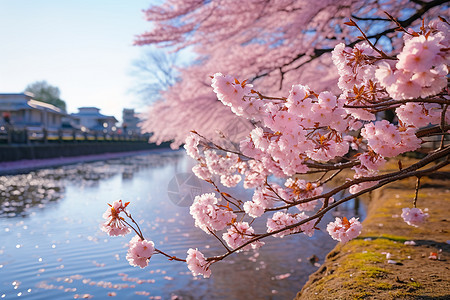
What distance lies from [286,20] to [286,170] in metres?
4.93

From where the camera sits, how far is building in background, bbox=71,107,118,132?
6319cm

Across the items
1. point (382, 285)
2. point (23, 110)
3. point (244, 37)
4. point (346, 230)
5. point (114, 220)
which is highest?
point (23, 110)

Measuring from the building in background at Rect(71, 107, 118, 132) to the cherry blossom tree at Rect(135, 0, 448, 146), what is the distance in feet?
185

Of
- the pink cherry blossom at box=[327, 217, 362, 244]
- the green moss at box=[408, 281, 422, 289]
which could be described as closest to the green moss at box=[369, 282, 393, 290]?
the green moss at box=[408, 281, 422, 289]

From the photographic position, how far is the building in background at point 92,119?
63188mm

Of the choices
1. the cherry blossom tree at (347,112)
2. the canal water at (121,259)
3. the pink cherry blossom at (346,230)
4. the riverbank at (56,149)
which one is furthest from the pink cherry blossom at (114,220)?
the riverbank at (56,149)

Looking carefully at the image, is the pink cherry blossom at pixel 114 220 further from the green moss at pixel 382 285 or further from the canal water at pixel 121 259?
the canal water at pixel 121 259

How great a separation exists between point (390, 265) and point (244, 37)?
5.68 m

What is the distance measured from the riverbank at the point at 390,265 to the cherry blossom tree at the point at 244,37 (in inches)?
133

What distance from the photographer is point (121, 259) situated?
6055mm

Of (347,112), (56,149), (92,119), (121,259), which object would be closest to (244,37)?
(121,259)

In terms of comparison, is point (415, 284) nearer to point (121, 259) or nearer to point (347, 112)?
point (347, 112)

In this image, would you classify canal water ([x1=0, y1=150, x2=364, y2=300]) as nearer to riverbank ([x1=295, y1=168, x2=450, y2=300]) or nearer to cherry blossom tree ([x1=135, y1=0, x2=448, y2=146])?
riverbank ([x1=295, y1=168, x2=450, y2=300])

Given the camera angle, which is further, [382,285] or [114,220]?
→ [382,285]
